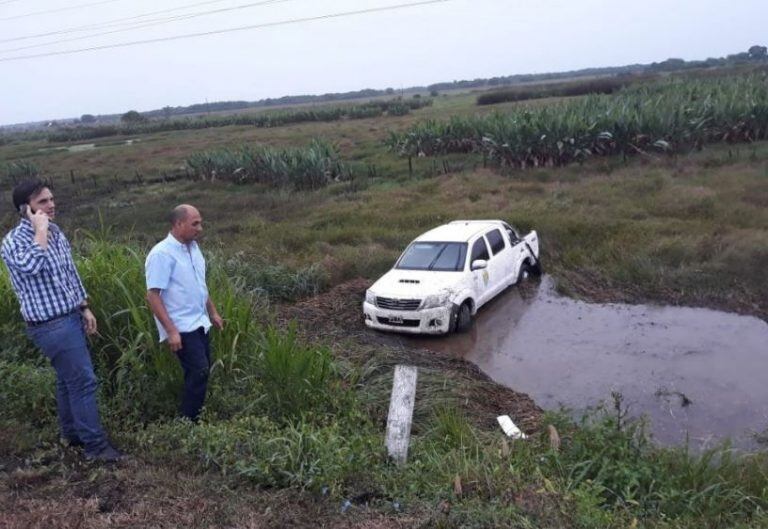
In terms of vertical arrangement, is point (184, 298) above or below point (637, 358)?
above

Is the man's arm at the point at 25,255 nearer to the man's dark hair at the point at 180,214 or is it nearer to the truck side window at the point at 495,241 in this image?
the man's dark hair at the point at 180,214

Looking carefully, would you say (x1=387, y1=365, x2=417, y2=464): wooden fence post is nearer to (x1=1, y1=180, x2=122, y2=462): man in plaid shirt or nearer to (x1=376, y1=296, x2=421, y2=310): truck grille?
(x1=1, y1=180, x2=122, y2=462): man in plaid shirt

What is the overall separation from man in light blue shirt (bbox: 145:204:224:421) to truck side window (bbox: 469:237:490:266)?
676cm

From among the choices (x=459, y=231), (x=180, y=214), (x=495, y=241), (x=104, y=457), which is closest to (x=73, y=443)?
(x=104, y=457)

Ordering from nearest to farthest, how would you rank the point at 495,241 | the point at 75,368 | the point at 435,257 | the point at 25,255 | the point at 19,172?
the point at 25,255
the point at 75,368
the point at 435,257
the point at 495,241
the point at 19,172

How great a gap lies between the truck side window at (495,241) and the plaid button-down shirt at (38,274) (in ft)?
27.2

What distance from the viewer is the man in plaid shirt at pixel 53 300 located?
185 inches

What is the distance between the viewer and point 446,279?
431 inches

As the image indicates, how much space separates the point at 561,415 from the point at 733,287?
7.11m

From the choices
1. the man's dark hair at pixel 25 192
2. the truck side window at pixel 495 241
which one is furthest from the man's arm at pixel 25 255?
the truck side window at pixel 495 241

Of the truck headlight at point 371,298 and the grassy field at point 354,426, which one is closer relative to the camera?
the grassy field at point 354,426

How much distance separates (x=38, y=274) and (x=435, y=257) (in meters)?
7.58

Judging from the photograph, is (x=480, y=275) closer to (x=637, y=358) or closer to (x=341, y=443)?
(x=637, y=358)

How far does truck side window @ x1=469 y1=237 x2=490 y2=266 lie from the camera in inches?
459
